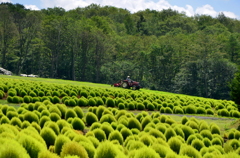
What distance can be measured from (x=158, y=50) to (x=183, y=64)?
699 cm

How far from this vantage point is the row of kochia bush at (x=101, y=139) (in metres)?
5.17

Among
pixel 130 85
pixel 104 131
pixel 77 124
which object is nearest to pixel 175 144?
pixel 104 131

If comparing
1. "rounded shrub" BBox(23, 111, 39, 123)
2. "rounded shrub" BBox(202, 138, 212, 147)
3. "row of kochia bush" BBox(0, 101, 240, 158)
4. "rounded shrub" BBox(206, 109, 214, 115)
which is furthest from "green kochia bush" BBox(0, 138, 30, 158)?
"rounded shrub" BBox(206, 109, 214, 115)

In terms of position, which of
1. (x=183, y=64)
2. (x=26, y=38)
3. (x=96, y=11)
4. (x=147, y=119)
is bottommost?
(x=147, y=119)

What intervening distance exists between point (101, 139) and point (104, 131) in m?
0.77

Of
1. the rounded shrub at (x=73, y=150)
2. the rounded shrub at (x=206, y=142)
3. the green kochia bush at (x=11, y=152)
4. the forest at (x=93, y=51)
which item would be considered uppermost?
the forest at (x=93, y=51)

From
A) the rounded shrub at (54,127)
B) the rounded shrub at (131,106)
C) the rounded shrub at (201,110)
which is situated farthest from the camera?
the rounded shrub at (201,110)

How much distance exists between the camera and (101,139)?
8.61 m

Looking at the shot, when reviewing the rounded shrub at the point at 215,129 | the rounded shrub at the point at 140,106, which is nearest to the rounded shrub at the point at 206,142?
the rounded shrub at the point at 215,129

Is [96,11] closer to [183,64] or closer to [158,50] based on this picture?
[158,50]

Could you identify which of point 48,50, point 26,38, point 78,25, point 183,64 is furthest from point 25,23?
point 183,64

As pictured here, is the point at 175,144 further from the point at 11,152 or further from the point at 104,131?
the point at 11,152

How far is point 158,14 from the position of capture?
104m

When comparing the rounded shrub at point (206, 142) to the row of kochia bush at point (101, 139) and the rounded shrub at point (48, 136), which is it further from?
the rounded shrub at point (48, 136)
